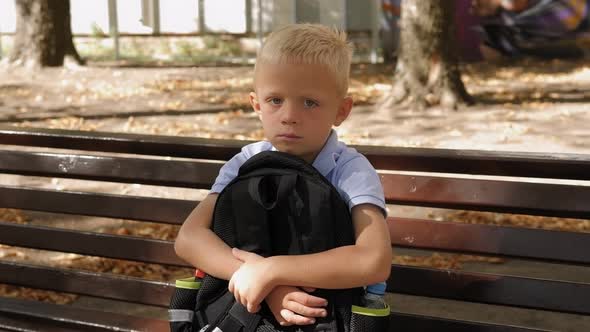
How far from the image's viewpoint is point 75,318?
3.62 meters

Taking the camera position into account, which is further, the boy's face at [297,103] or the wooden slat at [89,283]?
the wooden slat at [89,283]

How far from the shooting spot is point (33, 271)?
3.88 meters

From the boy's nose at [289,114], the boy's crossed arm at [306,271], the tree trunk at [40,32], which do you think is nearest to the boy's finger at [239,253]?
the boy's crossed arm at [306,271]

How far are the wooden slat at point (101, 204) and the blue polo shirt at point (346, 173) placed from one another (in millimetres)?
803

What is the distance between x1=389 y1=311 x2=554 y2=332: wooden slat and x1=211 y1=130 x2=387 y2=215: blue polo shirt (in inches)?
26.3

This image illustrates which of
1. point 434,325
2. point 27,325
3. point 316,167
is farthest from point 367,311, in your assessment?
point 27,325

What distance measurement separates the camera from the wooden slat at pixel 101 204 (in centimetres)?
351

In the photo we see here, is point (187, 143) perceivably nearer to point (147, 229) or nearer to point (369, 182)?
point (369, 182)

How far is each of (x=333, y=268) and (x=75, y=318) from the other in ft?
5.35

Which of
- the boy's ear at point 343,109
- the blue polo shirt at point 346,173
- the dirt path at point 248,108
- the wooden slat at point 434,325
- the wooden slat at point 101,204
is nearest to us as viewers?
the blue polo shirt at point 346,173

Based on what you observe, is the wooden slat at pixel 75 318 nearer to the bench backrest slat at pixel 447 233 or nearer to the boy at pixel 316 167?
the bench backrest slat at pixel 447 233

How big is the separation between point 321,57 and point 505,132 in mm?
7453

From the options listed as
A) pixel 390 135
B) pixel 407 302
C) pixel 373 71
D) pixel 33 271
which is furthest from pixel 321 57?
pixel 373 71

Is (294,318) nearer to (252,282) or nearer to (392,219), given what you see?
(252,282)
